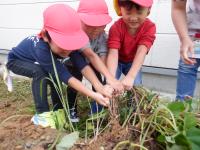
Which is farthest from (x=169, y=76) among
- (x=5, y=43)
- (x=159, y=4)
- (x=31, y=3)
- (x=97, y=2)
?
(x=5, y=43)

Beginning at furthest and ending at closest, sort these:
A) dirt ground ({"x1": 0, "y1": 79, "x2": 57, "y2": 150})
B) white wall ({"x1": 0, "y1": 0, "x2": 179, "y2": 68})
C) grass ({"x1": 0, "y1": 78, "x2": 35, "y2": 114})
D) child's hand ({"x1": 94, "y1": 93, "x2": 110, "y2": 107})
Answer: white wall ({"x1": 0, "y1": 0, "x2": 179, "y2": 68}), grass ({"x1": 0, "y1": 78, "x2": 35, "y2": 114}), child's hand ({"x1": 94, "y1": 93, "x2": 110, "y2": 107}), dirt ground ({"x1": 0, "y1": 79, "x2": 57, "y2": 150})

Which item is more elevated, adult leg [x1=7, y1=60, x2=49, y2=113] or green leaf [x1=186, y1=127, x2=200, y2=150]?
green leaf [x1=186, y1=127, x2=200, y2=150]

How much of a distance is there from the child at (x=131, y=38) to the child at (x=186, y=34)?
0.22 meters

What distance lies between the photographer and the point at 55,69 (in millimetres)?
2531

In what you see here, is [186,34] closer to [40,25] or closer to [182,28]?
[182,28]

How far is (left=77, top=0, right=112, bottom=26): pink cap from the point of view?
2844 mm

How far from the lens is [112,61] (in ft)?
9.85

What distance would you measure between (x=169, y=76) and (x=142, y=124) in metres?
2.22

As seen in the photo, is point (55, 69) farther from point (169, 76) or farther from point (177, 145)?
point (169, 76)

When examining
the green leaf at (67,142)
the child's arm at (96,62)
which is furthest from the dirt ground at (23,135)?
the child's arm at (96,62)

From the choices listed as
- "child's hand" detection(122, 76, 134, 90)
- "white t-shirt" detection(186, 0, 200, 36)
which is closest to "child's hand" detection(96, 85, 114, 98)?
"child's hand" detection(122, 76, 134, 90)

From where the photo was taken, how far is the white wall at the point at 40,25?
161 inches

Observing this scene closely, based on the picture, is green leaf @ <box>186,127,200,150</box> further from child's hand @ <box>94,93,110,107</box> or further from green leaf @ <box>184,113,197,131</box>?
child's hand @ <box>94,93,110,107</box>

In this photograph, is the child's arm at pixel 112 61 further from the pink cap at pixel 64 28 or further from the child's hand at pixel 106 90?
the pink cap at pixel 64 28
